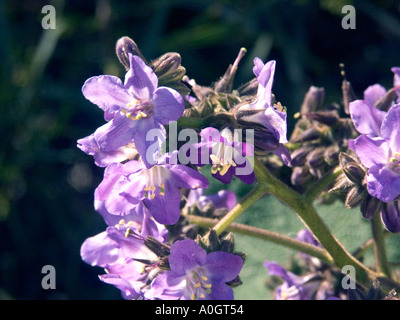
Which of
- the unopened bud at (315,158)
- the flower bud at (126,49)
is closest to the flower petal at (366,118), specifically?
the unopened bud at (315,158)

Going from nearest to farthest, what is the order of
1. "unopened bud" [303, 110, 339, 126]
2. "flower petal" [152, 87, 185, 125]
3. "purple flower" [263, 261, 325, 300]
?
"flower petal" [152, 87, 185, 125]
"unopened bud" [303, 110, 339, 126]
"purple flower" [263, 261, 325, 300]

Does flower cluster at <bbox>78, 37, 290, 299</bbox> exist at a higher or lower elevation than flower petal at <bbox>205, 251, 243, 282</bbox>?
higher

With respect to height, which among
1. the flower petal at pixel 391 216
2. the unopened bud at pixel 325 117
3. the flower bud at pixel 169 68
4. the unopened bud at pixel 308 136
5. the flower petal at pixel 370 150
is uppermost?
the flower bud at pixel 169 68

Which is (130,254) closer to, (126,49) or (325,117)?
(126,49)

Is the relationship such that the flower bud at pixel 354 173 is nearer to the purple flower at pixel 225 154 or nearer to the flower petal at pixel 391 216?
the flower petal at pixel 391 216

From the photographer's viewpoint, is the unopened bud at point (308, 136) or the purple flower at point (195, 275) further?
the unopened bud at point (308, 136)

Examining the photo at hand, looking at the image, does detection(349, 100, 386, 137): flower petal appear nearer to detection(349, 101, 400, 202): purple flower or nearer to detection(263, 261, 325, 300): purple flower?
detection(349, 101, 400, 202): purple flower

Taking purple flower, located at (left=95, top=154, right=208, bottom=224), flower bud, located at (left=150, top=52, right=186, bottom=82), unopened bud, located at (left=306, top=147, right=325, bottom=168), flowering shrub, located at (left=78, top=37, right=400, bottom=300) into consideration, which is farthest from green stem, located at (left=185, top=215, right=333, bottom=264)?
flower bud, located at (left=150, top=52, right=186, bottom=82)

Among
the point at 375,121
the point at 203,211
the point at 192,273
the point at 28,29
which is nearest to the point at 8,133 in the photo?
the point at 28,29

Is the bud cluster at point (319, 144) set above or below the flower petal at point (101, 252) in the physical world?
above
